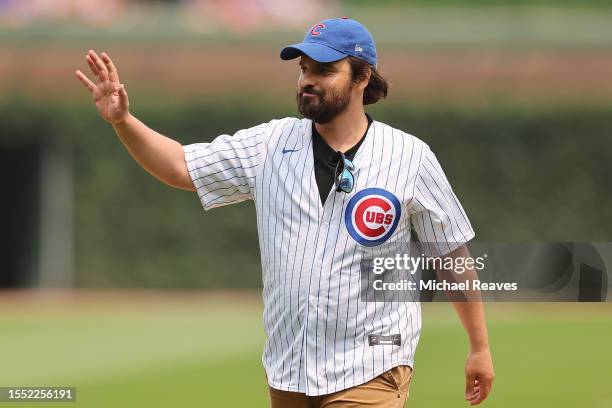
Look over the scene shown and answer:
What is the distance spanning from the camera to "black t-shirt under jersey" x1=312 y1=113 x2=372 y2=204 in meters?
4.86

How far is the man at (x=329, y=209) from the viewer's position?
4.78 m

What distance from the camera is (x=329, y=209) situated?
15.8ft

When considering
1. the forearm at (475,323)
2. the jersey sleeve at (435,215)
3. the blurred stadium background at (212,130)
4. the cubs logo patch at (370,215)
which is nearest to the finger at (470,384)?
the forearm at (475,323)

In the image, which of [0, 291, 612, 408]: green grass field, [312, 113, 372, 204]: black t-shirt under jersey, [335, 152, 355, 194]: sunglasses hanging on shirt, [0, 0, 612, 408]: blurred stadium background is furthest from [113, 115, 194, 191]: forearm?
[0, 0, 612, 408]: blurred stadium background

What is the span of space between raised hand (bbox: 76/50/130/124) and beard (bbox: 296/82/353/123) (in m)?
0.72

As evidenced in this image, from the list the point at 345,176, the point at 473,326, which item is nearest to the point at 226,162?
the point at 345,176

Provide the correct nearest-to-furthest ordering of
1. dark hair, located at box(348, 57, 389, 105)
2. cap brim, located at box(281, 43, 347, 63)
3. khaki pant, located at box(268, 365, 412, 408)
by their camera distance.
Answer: khaki pant, located at box(268, 365, 412, 408) < cap brim, located at box(281, 43, 347, 63) < dark hair, located at box(348, 57, 389, 105)

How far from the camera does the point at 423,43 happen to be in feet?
72.7

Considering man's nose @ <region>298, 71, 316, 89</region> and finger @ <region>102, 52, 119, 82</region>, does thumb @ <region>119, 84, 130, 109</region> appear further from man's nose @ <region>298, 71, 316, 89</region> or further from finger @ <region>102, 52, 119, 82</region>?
man's nose @ <region>298, 71, 316, 89</region>

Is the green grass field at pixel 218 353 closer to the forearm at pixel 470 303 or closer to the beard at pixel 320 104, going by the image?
the forearm at pixel 470 303

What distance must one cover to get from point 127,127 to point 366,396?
4.83ft

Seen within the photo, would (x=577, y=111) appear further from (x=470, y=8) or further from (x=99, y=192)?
(x=99, y=192)

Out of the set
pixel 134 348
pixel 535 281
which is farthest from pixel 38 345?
pixel 535 281

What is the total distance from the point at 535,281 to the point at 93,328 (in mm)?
10927
